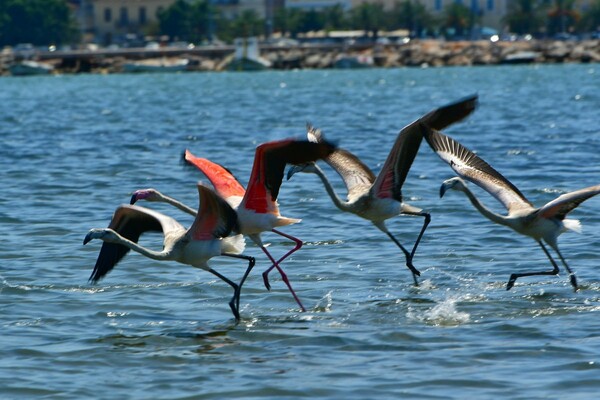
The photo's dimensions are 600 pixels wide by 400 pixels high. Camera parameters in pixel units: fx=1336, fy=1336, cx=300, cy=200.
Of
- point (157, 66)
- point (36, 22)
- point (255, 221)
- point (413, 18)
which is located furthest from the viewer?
point (36, 22)

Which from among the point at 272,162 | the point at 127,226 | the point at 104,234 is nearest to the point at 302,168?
the point at 272,162

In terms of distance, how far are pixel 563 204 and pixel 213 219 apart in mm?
3273

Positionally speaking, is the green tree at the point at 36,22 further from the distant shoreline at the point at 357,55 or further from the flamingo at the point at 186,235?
the flamingo at the point at 186,235

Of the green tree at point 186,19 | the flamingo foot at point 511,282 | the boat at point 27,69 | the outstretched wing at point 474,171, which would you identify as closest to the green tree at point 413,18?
the green tree at point 186,19

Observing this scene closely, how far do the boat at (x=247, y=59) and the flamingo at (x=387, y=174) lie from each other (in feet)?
307

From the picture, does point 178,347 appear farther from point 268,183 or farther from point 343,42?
point 343,42

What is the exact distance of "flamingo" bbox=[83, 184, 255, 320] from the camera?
1141 cm

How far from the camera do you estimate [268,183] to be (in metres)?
11.6

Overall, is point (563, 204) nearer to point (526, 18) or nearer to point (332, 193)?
point (332, 193)

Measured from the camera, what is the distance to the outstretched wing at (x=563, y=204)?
1202 centimetres

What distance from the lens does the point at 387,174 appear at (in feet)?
42.9

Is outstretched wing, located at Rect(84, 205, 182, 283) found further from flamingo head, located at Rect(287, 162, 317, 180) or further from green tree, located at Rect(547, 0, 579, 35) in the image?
green tree, located at Rect(547, 0, 579, 35)

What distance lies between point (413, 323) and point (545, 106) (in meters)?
32.4

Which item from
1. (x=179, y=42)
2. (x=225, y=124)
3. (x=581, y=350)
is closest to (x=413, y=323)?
(x=581, y=350)
